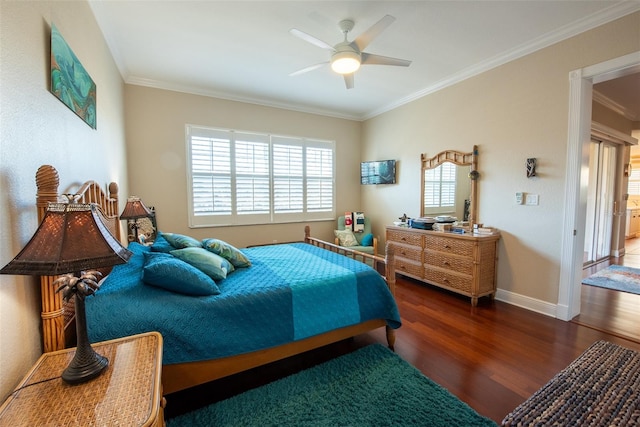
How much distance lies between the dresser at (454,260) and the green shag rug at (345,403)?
5.33ft

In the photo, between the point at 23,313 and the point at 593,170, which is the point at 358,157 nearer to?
the point at 593,170

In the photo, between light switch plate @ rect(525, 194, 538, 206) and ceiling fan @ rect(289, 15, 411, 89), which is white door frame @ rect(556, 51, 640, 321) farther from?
ceiling fan @ rect(289, 15, 411, 89)

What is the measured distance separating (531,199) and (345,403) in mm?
2865

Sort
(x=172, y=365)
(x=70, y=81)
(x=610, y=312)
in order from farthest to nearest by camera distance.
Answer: (x=610, y=312), (x=70, y=81), (x=172, y=365)

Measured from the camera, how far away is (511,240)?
3156 mm

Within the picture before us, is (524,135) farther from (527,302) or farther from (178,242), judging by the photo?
(178,242)

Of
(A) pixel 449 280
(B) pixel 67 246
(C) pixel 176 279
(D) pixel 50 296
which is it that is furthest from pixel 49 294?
(A) pixel 449 280

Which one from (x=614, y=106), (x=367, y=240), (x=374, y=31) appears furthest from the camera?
(x=367, y=240)

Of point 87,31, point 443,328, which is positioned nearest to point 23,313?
point 87,31

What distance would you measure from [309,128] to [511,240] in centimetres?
353

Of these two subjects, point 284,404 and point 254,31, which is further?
point 254,31

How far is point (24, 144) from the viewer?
112 centimetres

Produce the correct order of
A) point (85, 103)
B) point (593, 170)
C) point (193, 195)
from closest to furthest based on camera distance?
point (85, 103)
point (193, 195)
point (593, 170)

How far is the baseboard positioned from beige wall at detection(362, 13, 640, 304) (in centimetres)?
3
